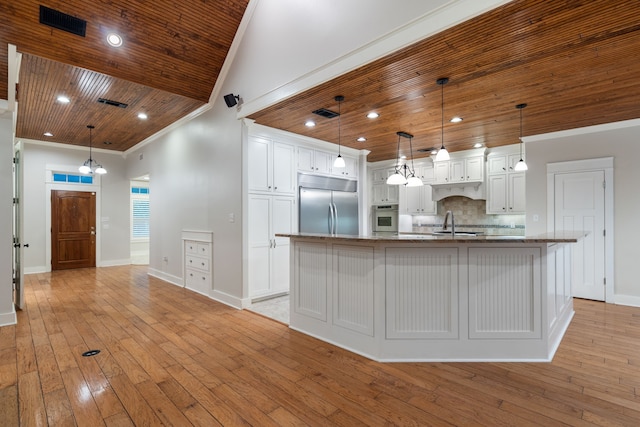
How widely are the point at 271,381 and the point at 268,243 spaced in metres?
2.57

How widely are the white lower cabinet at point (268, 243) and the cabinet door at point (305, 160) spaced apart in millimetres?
622

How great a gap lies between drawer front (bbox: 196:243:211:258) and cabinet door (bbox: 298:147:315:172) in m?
1.96

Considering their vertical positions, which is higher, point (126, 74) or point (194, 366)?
point (126, 74)

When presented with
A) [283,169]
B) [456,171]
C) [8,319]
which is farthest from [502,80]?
[8,319]

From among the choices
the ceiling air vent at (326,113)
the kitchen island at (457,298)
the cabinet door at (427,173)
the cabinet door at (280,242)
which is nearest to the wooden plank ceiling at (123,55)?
the ceiling air vent at (326,113)

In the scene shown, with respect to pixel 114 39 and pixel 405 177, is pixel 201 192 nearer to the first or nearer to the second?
pixel 114 39

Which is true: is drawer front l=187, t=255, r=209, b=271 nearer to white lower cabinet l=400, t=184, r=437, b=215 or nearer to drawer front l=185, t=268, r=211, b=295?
drawer front l=185, t=268, r=211, b=295

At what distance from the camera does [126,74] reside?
4051 mm

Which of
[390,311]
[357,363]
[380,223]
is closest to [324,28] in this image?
[390,311]

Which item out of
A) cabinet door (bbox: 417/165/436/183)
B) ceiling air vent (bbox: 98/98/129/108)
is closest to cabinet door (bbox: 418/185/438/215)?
cabinet door (bbox: 417/165/436/183)

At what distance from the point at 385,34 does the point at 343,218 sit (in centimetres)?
365

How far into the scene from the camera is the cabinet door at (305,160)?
17.6 ft

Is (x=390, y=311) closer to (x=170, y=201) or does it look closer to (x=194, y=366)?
(x=194, y=366)

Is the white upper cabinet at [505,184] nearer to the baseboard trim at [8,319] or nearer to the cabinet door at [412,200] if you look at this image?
the cabinet door at [412,200]
